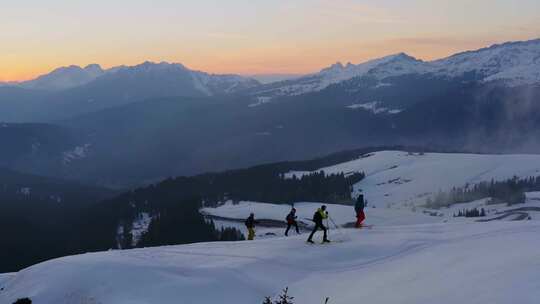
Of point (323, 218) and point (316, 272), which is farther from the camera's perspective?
point (323, 218)

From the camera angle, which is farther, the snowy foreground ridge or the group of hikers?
the group of hikers

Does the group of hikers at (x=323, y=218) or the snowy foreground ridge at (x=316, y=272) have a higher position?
the group of hikers at (x=323, y=218)

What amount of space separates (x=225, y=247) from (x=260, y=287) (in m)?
10.6

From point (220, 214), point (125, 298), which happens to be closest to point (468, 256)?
point (125, 298)

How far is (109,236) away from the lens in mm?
176375

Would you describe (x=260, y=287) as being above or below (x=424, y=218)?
above

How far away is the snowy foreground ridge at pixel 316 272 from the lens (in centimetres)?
2506

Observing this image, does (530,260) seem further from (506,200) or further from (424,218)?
(506,200)

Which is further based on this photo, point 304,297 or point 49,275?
point 49,275

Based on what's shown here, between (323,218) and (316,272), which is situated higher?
(323,218)

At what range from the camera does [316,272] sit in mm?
33375

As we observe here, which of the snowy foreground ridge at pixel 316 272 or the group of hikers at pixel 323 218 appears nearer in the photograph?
the snowy foreground ridge at pixel 316 272

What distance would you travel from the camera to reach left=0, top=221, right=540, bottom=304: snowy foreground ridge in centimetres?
2506

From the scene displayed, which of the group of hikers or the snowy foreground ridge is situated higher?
the group of hikers
